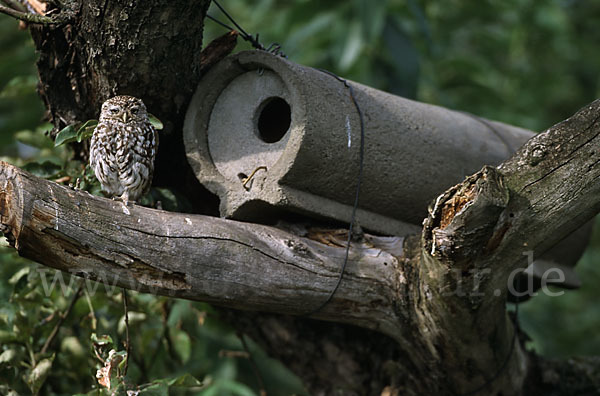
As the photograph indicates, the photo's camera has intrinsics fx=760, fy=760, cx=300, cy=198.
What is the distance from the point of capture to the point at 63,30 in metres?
2.78

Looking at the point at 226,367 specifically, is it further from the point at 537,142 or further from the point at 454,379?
the point at 537,142

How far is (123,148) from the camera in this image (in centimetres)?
276

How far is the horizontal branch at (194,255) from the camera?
7.11 ft

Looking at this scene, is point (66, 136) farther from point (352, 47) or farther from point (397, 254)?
point (352, 47)

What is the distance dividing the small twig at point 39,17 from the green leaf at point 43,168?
72cm

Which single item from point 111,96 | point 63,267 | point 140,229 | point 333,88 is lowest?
point 63,267

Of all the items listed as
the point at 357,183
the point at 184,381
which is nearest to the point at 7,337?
the point at 184,381

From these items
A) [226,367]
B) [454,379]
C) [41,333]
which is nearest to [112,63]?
[41,333]

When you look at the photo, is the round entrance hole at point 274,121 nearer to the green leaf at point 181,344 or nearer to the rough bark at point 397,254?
the rough bark at point 397,254

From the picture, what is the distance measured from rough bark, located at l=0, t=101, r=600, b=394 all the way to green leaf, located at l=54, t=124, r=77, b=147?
0.53 metres

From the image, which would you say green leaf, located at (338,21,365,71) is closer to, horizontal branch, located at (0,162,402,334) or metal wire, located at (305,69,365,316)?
metal wire, located at (305,69,365,316)

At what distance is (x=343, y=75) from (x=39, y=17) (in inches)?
107

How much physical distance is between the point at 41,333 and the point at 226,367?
211cm

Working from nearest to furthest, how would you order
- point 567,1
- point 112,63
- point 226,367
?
point 112,63 → point 226,367 → point 567,1
